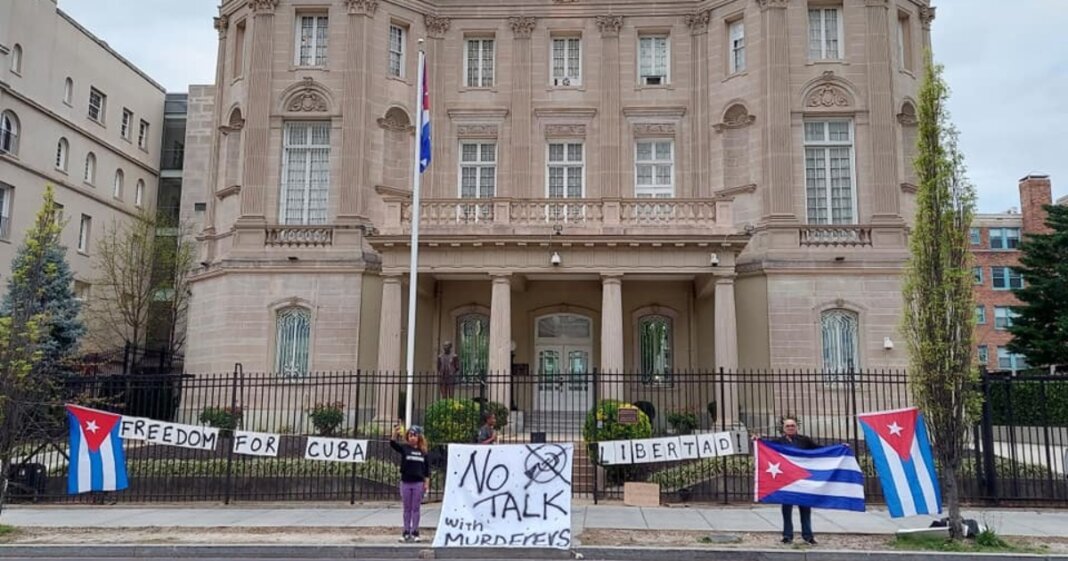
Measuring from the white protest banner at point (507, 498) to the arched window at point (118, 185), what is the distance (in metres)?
35.2

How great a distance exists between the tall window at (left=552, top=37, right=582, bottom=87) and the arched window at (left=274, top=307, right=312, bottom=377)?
11636 millimetres

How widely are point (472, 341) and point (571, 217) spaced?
588cm

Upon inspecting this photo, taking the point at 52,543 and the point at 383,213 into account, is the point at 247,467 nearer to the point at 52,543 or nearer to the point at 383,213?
the point at 52,543

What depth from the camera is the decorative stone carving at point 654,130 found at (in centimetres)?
2628

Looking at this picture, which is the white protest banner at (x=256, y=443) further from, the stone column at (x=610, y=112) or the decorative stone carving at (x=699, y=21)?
the decorative stone carving at (x=699, y=21)

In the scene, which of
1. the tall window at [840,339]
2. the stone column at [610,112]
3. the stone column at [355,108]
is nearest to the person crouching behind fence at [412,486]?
the stone column at [355,108]

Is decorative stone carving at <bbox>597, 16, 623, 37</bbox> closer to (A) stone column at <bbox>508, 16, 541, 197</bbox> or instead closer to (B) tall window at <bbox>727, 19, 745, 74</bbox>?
(A) stone column at <bbox>508, 16, 541, 197</bbox>

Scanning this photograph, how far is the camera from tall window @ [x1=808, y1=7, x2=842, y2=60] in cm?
2505

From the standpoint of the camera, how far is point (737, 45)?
2583cm

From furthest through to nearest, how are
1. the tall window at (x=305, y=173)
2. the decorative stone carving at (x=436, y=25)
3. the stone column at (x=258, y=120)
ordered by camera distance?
the decorative stone carving at (x=436, y=25) < the tall window at (x=305, y=173) < the stone column at (x=258, y=120)

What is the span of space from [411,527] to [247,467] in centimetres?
632

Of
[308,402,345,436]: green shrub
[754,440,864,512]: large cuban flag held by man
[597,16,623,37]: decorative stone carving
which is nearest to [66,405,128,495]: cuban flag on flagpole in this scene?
[308,402,345,436]: green shrub

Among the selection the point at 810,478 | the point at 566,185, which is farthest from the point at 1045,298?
the point at 810,478

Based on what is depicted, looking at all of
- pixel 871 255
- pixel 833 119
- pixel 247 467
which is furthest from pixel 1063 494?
pixel 247 467
